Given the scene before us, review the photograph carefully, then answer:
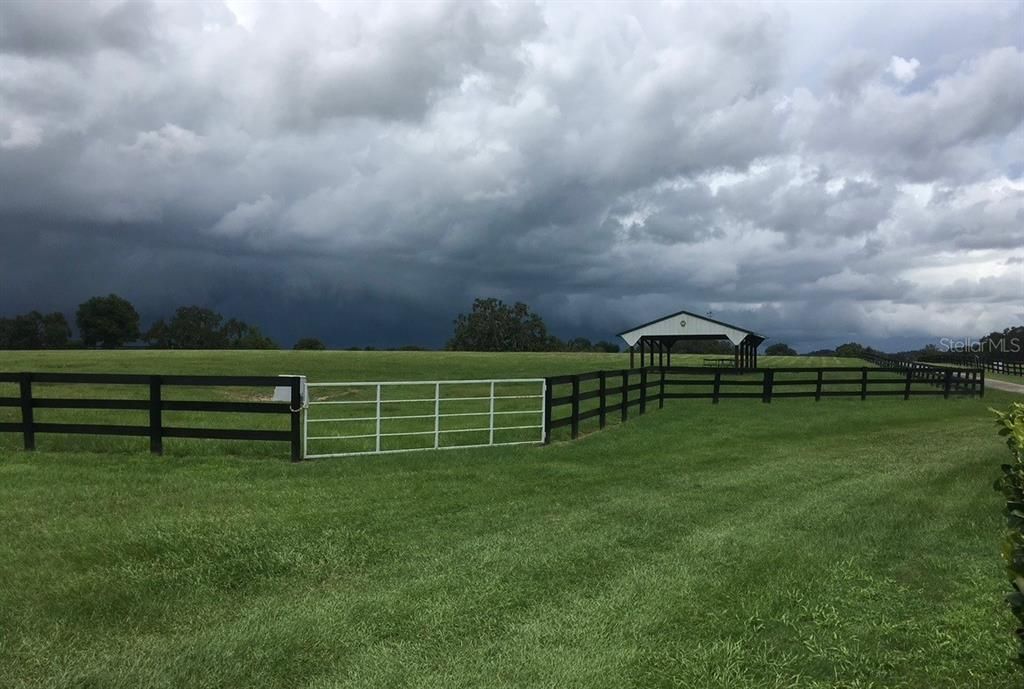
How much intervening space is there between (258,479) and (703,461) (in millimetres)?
6707

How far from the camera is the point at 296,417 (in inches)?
429

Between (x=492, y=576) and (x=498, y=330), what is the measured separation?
136477mm

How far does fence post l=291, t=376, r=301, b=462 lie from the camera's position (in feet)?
35.6

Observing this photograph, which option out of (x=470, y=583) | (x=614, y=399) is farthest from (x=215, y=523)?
(x=614, y=399)

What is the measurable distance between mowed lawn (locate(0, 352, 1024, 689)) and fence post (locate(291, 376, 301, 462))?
1.69ft

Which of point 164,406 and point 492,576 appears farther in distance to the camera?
point 164,406

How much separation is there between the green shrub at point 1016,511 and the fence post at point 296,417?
30.0 feet

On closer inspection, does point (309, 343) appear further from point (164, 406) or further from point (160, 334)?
point (164, 406)

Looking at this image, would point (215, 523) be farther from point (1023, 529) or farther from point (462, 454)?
point (1023, 529)

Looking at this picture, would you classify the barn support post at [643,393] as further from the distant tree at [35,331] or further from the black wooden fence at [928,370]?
the distant tree at [35,331]

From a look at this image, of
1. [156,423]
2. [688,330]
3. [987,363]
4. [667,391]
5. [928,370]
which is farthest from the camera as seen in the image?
[987,363]

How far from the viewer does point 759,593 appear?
207 inches

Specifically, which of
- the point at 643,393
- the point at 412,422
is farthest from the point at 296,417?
the point at 643,393

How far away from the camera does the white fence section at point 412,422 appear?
12320mm
